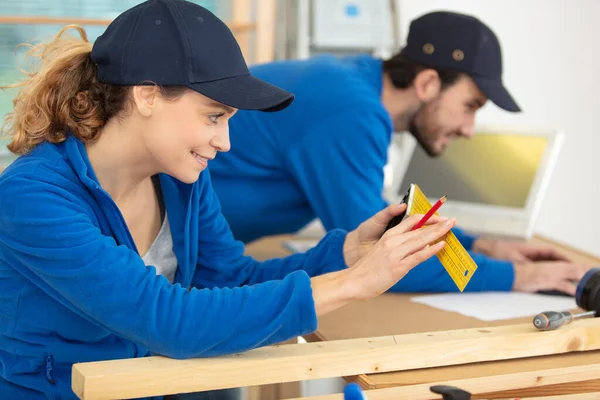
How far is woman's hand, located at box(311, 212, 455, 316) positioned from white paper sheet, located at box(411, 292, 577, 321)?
1.65 feet

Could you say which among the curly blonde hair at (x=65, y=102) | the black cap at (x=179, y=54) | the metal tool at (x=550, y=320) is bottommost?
the metal tool at (x=550, y=320)

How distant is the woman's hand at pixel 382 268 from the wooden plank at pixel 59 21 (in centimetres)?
236

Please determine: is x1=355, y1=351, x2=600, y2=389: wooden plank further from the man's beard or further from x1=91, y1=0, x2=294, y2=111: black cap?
the man's beard

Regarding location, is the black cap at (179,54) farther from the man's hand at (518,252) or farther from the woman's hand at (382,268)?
the man's hand at (518,252)

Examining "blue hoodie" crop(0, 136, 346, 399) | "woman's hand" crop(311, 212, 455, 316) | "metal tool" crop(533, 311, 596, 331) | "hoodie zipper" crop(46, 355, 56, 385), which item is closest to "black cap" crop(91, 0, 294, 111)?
"blue hoodie" crop(0, 136, 346, 399)

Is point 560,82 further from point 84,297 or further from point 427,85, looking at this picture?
point 84,297

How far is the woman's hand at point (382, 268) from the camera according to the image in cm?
120

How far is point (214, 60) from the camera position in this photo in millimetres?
1200

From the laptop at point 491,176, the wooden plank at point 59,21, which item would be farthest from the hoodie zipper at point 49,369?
the wooden plank at point 59,21

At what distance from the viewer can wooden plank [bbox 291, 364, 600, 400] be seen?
3.73 ft

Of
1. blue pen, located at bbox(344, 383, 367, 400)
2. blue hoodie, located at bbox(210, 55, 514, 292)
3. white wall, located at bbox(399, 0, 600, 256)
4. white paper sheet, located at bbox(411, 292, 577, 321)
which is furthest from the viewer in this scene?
white wall, located at bbox(399, 0, 600, 256)

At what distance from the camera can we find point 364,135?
1879mm

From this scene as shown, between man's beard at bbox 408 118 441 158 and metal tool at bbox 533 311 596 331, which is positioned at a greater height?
metal tool at bbox 533 311 596 331

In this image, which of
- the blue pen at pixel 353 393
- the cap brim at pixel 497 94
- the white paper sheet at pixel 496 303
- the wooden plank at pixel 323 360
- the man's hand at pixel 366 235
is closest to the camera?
the blue pen at pixel 353 393
